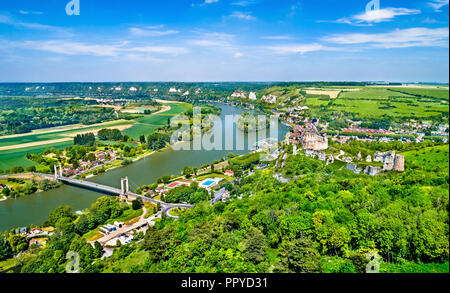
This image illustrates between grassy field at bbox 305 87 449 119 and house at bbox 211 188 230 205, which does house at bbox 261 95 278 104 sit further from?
house at bbox 211 188 230 205

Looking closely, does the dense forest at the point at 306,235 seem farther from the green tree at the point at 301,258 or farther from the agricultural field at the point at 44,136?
the agricultural field at the point at 44,136

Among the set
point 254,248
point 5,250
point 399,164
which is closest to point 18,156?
point 5,250

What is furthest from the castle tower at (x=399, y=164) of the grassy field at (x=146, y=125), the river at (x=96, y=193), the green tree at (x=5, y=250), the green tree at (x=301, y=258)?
the grassy field at (x=146, y=125)

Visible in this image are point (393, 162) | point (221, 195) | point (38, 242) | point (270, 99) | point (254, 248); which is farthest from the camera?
point (270, 99)

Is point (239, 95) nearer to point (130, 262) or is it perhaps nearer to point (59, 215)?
point (59, 215)

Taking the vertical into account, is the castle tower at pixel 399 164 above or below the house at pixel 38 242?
above

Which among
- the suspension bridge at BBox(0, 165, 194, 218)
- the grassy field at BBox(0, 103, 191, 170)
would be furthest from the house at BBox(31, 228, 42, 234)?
the grassy field at BBox(0, 103, 191, 170)

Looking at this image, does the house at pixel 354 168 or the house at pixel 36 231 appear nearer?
the house at pixel 36 231

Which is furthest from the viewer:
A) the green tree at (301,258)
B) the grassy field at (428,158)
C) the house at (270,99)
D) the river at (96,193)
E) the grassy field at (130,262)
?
the house at (270,99)

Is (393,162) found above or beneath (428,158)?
beneath

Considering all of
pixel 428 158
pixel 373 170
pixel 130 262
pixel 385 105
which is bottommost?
pixel 130 262
